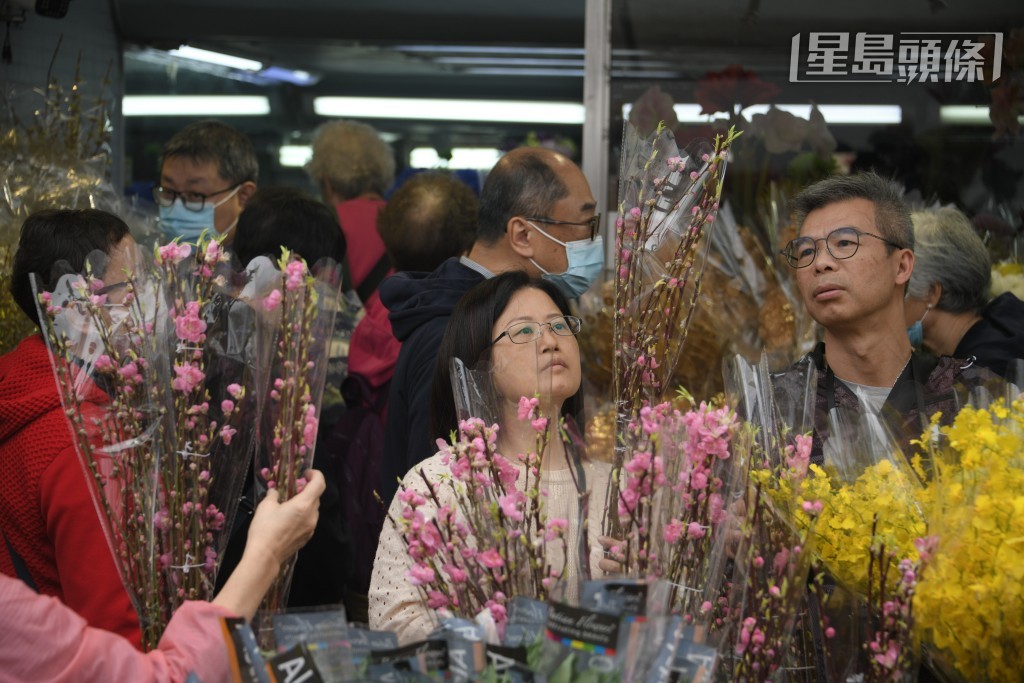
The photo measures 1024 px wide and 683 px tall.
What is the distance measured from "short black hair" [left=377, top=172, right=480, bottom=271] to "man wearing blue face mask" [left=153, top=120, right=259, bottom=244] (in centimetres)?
76

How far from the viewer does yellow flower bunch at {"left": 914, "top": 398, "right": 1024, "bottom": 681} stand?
1.67 m

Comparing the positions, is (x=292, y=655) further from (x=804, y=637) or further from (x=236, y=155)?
(x=236, y=155)

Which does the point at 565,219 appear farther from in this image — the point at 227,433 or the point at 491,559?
the point at 491,559

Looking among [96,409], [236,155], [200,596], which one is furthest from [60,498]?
[236,155]

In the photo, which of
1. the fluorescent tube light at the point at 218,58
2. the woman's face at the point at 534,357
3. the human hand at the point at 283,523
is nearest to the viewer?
the human hand at the point at 283,523

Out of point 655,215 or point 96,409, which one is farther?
point 655,215

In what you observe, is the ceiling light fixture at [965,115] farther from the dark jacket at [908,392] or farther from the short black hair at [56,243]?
the short black hair at [56,243]

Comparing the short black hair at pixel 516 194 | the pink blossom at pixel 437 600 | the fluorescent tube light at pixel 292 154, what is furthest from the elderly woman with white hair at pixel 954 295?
the fluorescent tube light at pixel 292 154

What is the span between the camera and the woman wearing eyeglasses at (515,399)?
203 cm

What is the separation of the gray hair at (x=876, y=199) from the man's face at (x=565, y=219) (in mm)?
620

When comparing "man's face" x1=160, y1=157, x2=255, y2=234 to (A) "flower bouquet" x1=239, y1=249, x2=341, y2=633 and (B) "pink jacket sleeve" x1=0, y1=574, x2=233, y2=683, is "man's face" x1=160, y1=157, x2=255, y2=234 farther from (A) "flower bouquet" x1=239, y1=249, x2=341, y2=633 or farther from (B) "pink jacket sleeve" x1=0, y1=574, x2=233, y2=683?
(B) "pink jacket sleeve" x1=0, y1=574, x2=233, y2=683

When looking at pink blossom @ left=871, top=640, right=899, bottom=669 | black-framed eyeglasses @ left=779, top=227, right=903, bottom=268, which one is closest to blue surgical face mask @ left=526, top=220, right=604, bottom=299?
black-framed eyeglasses @ left=779, top=227, right=903, bottom=268

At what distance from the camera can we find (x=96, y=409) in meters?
2.05

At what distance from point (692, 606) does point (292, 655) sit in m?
0.60
